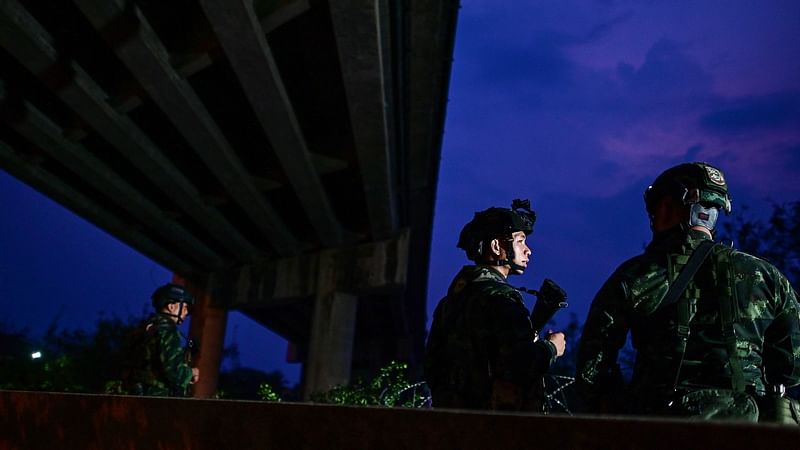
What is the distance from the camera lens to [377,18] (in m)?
7.12

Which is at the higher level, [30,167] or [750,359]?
[30,167]

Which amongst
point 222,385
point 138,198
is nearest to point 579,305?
point 222,385

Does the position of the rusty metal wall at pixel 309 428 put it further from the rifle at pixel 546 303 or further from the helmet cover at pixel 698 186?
the helmet cover at pixel 698 186

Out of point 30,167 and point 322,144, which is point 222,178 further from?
point 30,167

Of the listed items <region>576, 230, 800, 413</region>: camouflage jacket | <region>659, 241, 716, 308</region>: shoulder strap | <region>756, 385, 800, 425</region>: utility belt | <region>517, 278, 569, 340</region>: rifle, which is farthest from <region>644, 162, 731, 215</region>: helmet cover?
<region>756, 385, 800, 425</region>: utility belt

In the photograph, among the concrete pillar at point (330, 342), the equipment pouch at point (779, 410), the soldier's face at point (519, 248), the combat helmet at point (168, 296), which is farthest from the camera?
the concrete pillar at point (330, 342)

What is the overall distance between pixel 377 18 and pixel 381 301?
1909 cm

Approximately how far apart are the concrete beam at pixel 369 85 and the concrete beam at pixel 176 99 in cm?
255

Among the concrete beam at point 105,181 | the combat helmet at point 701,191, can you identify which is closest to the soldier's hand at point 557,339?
the combat helmet at point 701,191

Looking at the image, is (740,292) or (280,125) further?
(280,125)

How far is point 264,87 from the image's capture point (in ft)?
28.0

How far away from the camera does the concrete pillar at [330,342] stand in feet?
49.4

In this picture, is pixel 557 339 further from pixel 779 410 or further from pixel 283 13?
pixel 283 13

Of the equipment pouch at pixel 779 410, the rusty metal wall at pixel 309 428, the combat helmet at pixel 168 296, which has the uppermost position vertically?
the combat helmet at pixel 168 296
